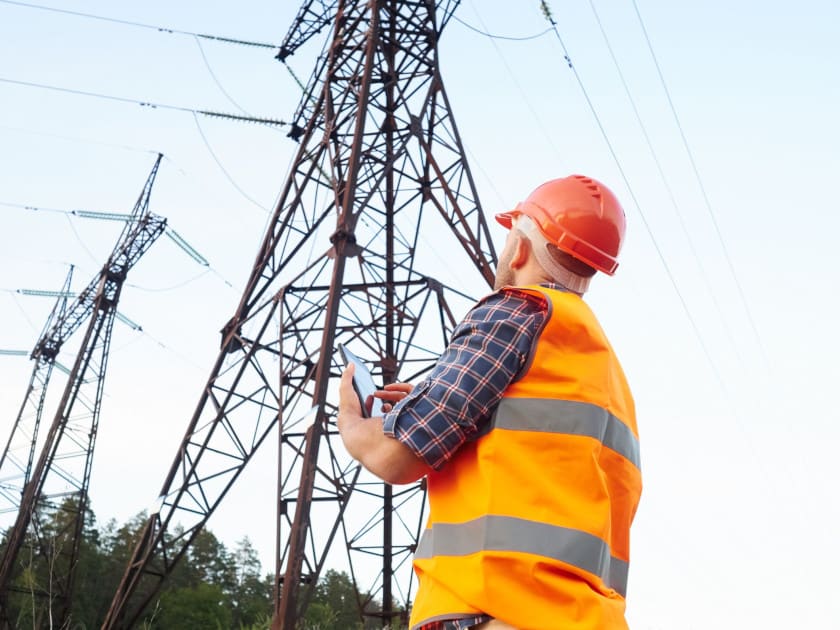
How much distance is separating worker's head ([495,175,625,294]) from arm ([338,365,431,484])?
532 millimetres

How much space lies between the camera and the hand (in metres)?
2.21

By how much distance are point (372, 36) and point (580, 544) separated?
12.3 m

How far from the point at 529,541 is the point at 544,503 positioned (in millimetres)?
82

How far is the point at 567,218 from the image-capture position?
2.22 m

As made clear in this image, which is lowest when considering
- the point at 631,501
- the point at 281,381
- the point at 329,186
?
the point at 631,501

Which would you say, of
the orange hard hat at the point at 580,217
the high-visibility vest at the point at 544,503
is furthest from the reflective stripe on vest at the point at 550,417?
the orange hard hat at the point at 580,217

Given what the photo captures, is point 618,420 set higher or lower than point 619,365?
lower

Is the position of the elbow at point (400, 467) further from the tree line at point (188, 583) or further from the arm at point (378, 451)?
the tree line at point (188, 583)

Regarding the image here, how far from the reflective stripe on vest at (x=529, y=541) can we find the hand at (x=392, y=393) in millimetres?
480

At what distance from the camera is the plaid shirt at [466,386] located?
71.0 inches

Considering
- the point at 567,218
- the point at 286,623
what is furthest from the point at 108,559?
the point at 567,218

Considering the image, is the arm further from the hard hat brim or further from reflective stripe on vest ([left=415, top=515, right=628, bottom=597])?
the hard hat brim

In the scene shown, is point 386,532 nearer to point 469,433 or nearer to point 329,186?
point 329,186

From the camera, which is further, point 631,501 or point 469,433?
point 631,501
